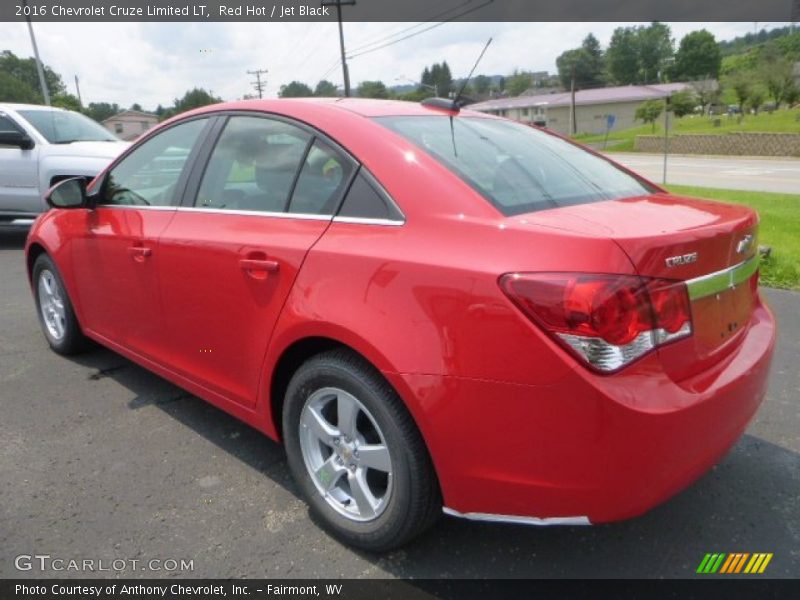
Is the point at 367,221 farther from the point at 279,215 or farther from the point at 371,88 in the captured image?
the point at 371,88

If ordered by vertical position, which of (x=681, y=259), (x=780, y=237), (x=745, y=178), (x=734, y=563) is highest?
(x=681, y=259)

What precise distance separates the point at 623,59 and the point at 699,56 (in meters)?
11.7

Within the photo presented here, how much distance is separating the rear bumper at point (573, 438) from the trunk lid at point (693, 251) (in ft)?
0.39

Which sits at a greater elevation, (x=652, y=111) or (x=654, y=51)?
(x=654, y=51)

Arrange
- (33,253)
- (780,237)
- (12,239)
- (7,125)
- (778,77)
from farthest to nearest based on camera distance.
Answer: (778,77)
(12,239)
(7,125)
(780,237)
(33,253)

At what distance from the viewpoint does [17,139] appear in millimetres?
8125

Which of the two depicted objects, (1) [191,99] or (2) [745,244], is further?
(1) [191,99]

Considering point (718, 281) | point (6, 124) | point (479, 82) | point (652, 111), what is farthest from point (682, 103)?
point (718, 281)

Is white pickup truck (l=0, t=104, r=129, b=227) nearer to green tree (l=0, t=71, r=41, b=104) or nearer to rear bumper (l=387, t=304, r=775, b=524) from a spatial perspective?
rear bumper (l=387, t=304, r=775, b=524)

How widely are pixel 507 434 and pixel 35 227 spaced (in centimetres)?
379

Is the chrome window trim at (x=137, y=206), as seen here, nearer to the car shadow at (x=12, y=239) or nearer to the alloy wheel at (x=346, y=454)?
the alloy wheel at (x=346, y=454)

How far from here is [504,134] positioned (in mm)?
2855

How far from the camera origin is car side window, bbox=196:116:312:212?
263 cm

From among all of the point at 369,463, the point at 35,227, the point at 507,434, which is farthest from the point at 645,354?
the point at 35,227
